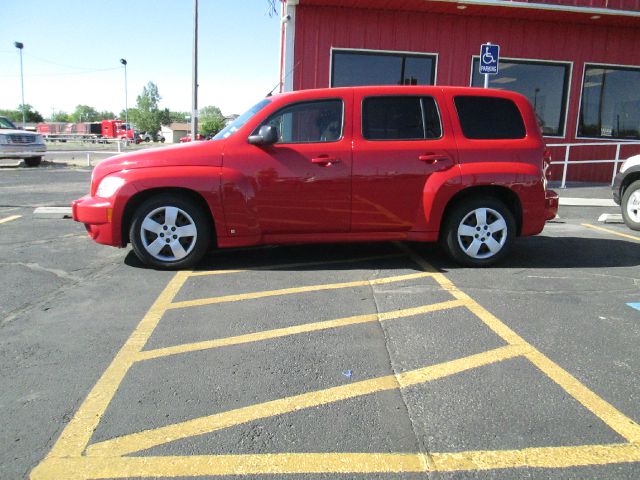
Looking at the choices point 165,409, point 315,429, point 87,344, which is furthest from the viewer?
point 87,344

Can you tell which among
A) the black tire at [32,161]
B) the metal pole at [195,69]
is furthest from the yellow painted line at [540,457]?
the black tire at [32,161]

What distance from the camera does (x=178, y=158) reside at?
16.8 ft

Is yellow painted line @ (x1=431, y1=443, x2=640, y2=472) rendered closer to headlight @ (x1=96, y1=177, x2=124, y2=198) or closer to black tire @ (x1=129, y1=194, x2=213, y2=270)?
black tire @ (x1=129, y1=194, x2=213, y2=270)

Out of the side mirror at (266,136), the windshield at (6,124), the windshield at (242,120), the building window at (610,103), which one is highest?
the building window at (610,103)

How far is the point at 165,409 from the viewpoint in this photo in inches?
107

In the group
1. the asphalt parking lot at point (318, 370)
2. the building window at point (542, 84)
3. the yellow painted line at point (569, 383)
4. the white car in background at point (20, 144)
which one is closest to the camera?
the asphalt parking lot at point (318, 370)

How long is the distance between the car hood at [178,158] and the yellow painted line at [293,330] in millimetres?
2080

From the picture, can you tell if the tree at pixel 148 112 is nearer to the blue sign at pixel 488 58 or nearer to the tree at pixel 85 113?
the tree at pixel 85 113

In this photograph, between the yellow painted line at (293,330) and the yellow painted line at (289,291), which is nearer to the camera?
the yellow painted line at (293,330)

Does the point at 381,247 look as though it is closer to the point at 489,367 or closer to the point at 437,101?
the point at 437,101

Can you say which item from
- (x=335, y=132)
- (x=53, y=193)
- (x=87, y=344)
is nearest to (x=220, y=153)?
(x=335, y=132)

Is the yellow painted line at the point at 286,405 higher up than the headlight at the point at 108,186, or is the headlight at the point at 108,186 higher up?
the headlight at the point at 108,186

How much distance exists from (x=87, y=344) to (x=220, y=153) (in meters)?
2.33

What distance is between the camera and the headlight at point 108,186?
5.09 meters
